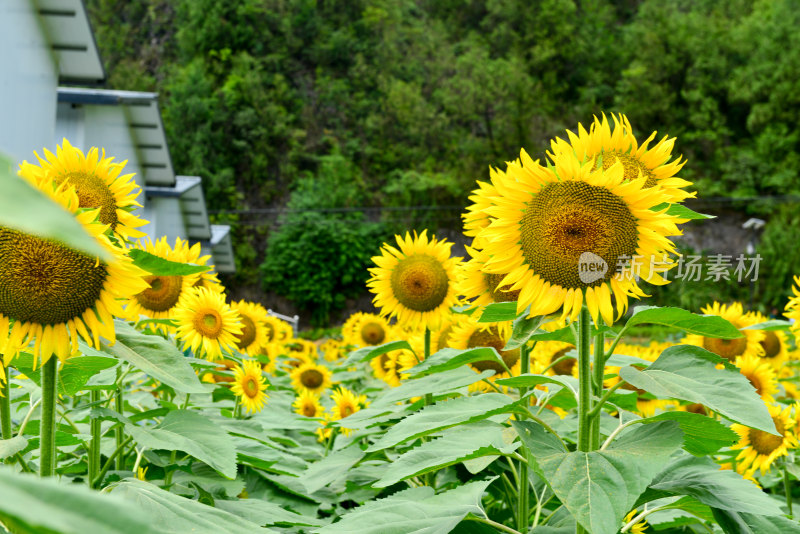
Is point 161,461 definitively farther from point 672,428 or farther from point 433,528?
point 672,428

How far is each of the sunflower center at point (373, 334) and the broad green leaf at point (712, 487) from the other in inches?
83.9

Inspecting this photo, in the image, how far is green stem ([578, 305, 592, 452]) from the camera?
1.08 meters

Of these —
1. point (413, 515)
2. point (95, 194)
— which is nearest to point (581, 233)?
point (413, 515)

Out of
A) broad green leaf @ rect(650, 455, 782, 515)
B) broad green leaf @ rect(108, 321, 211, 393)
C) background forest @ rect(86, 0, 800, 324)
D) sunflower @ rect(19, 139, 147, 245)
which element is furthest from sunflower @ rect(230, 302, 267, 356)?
background forest @ rect(86, 0, 800, 324)

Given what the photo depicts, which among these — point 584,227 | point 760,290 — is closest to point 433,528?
point 584,227

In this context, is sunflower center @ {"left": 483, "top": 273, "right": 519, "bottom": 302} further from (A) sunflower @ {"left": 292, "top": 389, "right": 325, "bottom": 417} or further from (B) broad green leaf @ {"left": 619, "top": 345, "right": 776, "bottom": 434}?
(A) sunflower @ {"left": 292, "top": 389, "right": 325, "bottom": 417}

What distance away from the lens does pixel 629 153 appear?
4.04 feet

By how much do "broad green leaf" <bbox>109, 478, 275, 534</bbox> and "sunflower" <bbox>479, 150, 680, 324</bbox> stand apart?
0.52 meters

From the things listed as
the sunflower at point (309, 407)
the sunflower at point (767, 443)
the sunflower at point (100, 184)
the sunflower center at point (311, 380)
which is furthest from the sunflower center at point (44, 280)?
the sunflower center at point (311, 380)

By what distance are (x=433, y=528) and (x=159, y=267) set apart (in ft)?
1.72

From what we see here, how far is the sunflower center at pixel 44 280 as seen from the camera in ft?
2.72

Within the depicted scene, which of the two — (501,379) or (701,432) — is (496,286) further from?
(701,432)

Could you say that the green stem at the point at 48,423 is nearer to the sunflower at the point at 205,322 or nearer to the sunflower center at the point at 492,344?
the sunflower at the point at 205,322

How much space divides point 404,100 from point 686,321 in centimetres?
2546
